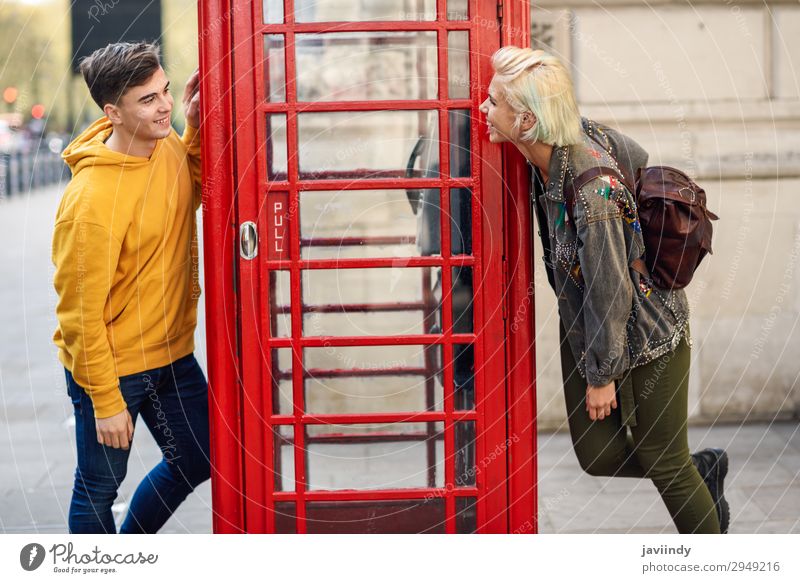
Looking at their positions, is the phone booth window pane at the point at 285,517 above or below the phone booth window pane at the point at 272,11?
below

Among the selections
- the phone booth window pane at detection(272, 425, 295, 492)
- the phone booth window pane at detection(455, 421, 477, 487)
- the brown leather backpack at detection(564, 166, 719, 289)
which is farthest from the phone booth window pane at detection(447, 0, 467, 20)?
the phone booth window pane at detection(272, 425, 295, 492)

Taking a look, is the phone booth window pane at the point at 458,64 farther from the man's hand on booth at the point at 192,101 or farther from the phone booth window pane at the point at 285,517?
the phone booth window pane at the point at 285,517

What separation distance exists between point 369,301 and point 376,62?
750 mm

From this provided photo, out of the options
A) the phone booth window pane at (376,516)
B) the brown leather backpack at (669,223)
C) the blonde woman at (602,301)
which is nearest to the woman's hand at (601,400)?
the blonde woman at (602,301)

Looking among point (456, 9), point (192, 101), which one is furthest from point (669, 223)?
point (192, 101)

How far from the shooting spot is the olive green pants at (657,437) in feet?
9.81

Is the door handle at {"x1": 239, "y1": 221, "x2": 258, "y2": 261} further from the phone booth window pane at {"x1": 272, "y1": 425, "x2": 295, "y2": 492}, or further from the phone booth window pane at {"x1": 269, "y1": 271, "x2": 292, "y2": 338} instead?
the phone booth window pane at {"x1": 272, "y1": 425, "x2": 295, "y2": 492}

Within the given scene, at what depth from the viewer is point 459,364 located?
3119 millimetres

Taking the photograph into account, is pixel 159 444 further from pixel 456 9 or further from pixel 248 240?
pixel 456 9

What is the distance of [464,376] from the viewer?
3.13 metres

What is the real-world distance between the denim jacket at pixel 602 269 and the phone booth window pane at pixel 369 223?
324 millimetres

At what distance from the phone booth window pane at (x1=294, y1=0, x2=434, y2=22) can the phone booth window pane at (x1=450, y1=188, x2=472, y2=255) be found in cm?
49

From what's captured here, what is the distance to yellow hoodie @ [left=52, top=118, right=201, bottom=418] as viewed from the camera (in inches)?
110
